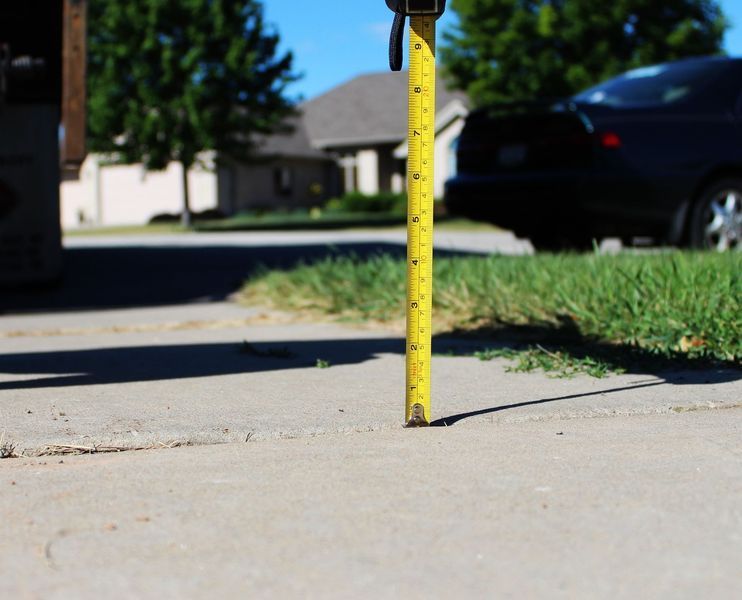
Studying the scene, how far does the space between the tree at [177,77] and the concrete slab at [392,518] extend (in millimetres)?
30254

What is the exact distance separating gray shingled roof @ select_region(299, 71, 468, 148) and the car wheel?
34.3 meters

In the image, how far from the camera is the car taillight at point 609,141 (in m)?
8.89

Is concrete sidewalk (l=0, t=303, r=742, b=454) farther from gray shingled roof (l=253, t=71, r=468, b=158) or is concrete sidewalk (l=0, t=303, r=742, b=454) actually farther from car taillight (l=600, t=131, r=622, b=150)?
gray shingled roof (l=253, t=71, r=468, b=158)

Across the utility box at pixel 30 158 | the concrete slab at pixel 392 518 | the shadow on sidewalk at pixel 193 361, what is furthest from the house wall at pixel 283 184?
the concrete slab at pixel 392 518

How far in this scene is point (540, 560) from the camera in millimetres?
2727

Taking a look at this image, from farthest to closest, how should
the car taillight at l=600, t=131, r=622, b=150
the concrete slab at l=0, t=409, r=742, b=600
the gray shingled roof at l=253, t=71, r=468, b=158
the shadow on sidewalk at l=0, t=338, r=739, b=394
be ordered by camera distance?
the gray shingled roof at l=253, t=71, r=468, b=158 → the car taillight at l=600, t=131, r=622, b=150 → the shadow on sidewalk at l=0, t=338, r=739, b=394 → the concrete slab at l=0, t=409, r=742, b=600

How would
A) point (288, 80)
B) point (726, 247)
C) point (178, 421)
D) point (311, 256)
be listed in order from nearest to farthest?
point (178, 421) < point (726, 247) < point (311, 256) < point (288, 80)

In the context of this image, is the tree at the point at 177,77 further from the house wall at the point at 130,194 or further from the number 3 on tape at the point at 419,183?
the number 3 on tape at the point at 419,183

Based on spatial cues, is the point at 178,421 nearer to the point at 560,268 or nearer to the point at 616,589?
the point at 616,589

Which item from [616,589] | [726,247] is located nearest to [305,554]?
[616,589]

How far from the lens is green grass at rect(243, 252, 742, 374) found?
575 centimetres

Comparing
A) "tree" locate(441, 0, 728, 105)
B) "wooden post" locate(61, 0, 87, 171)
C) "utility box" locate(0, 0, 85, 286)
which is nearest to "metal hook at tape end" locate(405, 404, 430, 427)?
"wooden post" locate(61, 0, 87, 171)

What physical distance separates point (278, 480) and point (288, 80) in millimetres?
32522

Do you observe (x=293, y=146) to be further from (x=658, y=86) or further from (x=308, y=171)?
(x=658, y=86)
